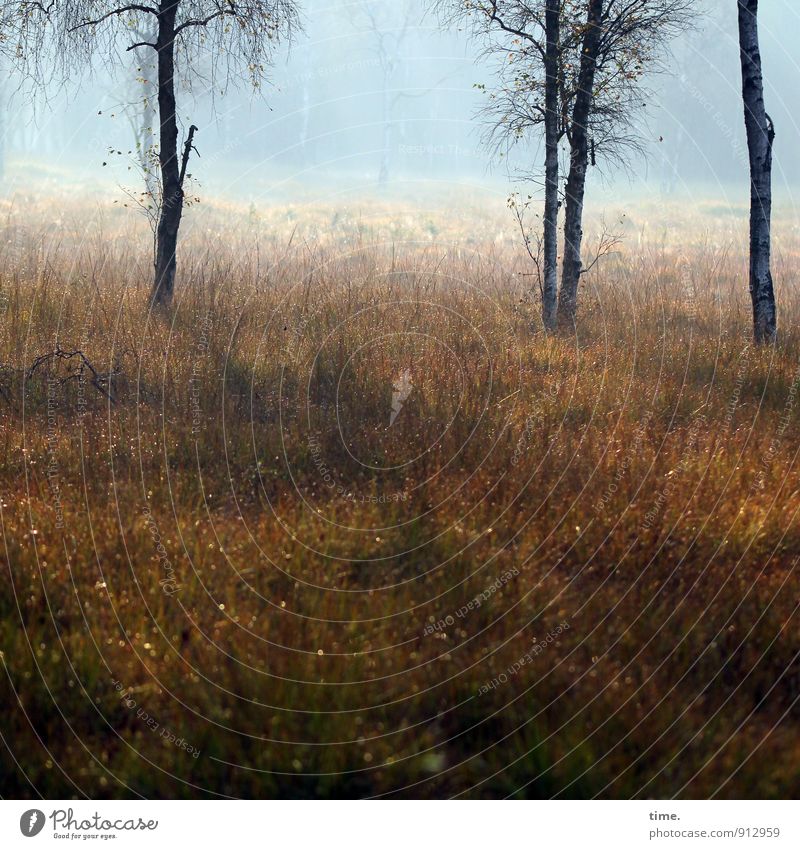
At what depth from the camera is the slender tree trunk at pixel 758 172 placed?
9.36m

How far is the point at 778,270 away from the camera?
2075 centimetres

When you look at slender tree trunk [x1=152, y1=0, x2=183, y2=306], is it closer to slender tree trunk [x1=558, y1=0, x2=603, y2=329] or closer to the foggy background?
slender tree trunk [x1=558, y1=0, x2=603, y2=329]

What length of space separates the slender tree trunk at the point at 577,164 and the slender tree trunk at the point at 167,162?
476 cm

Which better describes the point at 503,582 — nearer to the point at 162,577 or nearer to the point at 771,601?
the point at 771,601

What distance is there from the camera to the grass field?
3.20m

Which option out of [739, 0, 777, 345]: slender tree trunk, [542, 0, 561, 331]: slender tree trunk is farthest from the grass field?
[542, 0, 561, 331]: slender tree trunk

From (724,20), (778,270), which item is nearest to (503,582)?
(778,270)

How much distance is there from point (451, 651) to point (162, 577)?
1448mm

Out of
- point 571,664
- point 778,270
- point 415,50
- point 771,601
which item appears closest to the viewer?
point 571,664

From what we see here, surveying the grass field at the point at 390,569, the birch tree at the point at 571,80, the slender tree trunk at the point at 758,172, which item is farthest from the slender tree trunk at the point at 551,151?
the grass field at the point at 390,569

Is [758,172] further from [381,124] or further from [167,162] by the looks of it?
[381,124]

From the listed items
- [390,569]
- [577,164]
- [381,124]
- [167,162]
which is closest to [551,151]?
[577,164]

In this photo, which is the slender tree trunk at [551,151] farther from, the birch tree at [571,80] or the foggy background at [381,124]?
the foggy background at [381,124]

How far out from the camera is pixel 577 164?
37.0 ft
